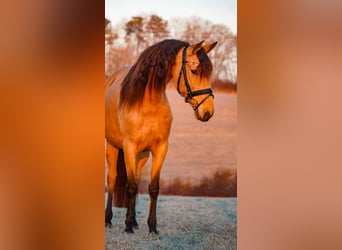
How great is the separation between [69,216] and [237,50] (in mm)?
1182

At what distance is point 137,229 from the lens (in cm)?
219

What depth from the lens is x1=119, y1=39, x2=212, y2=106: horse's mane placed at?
2203mm

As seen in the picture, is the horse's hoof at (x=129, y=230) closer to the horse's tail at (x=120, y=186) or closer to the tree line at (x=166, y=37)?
the horse's tail at (x=120, y=186)

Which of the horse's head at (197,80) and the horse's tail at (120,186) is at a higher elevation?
the horse's head at (197,80)

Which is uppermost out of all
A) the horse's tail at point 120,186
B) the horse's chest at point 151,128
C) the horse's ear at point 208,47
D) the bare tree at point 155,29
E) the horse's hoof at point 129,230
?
the bare tree at point 155,29

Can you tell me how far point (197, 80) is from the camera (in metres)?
2.21

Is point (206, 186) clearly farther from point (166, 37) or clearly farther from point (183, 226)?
point (166, 37)

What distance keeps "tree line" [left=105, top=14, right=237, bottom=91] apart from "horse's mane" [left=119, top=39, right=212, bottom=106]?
3 centimetres

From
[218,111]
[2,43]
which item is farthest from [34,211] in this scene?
[218,111]

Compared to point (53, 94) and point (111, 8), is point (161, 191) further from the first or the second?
point (111, 8)

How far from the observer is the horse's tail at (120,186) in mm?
2199

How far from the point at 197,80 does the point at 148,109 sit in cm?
29

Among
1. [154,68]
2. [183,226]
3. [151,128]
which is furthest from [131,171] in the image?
[154,68]

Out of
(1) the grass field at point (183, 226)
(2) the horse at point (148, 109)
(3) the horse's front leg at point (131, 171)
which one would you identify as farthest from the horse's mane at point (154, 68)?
(1) the grass field at point (183, 226)
